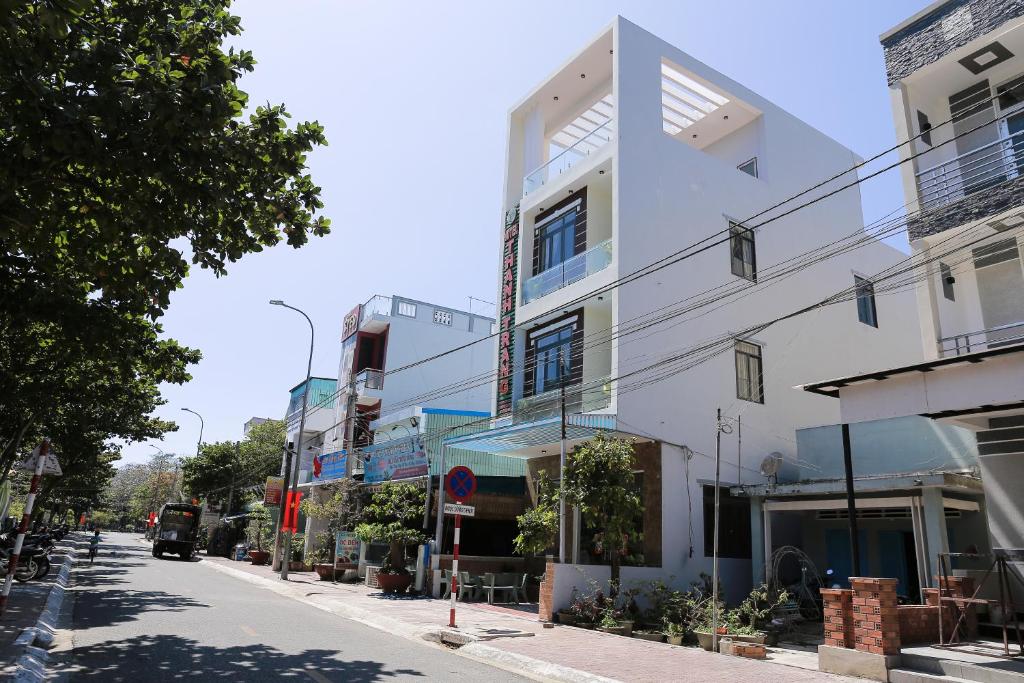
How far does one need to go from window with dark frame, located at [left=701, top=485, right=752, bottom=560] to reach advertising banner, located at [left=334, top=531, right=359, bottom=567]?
14.3 meters

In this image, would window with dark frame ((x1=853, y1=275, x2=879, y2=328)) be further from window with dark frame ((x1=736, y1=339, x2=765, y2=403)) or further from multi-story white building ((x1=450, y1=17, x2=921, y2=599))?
window with dark frame ((x1=736, y1=339, x2=765, y2=403))

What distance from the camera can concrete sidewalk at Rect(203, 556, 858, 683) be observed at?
947 centimetres

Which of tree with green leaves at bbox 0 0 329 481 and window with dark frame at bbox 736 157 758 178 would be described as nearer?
tree with green leaves at bbox 0 0 329 481

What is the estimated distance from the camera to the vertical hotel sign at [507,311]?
21656mm

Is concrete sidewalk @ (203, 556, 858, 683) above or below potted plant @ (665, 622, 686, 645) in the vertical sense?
below

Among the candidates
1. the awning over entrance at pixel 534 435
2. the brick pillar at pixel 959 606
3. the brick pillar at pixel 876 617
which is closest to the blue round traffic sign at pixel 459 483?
the awning over entrance at pixel 534 435

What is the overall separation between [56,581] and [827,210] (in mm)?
25380

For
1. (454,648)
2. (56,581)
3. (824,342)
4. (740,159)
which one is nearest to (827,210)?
(740,159)

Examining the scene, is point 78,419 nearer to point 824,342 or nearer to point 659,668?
point 659,668

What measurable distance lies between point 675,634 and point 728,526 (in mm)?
5691

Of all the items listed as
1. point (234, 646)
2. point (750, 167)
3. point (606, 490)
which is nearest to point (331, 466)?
point (606, 490)

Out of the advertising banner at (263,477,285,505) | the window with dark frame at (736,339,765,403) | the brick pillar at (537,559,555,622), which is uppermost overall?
the window with dark frame at (736,339,765,403)

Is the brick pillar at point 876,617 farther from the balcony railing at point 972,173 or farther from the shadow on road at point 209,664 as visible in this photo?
the balcony railing at point 972,173

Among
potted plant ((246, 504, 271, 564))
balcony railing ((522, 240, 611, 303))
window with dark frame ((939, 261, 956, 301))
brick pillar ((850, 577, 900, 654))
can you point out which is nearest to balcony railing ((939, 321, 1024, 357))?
window with dark frame ((939, 261, 956, 301))
